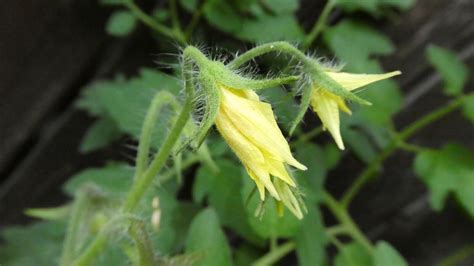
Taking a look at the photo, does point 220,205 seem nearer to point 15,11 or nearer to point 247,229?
point 247,229

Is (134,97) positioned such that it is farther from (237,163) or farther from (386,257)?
(386,257)

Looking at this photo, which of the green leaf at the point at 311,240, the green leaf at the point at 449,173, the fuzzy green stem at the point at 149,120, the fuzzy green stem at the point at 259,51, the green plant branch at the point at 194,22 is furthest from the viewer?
the green plant branch at the point at 194,22

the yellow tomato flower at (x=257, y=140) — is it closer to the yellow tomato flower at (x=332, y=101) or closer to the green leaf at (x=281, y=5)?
the yellow tomato flower at (x=332, y=101)

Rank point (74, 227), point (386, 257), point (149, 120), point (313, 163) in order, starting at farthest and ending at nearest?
1. point (313, 163)
2. point (74, 227)
3. point (386, 257)
4. point (149, 120)

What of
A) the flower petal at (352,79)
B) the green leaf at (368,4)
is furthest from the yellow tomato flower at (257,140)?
the green leaf at (368,4)

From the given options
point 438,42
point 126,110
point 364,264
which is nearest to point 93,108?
point 126,110

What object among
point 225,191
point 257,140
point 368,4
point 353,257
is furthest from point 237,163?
point 257,140
